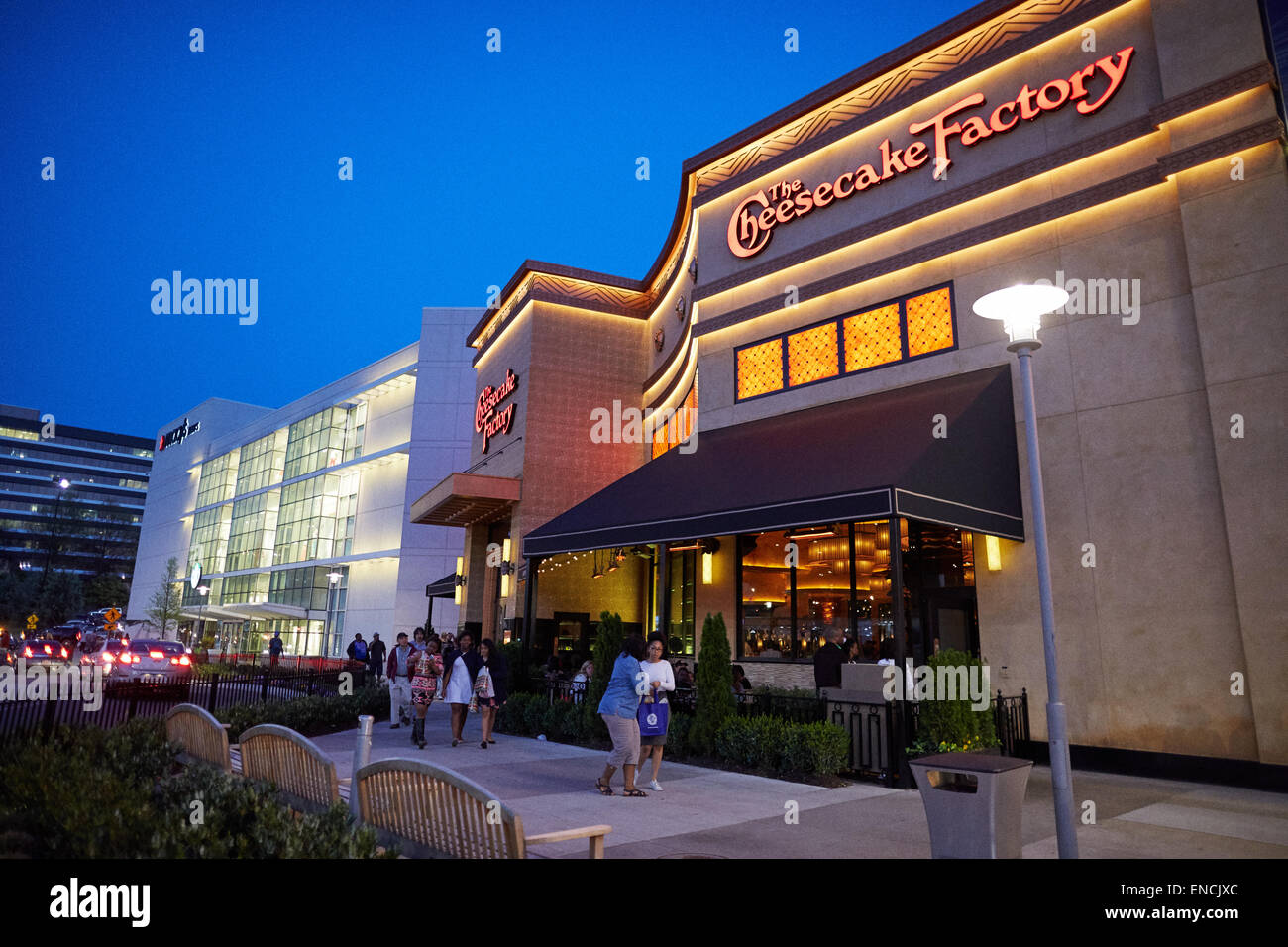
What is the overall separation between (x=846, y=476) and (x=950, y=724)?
12.3 ft

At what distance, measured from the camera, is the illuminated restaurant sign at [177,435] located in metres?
73.9

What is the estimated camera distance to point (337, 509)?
1902 inches

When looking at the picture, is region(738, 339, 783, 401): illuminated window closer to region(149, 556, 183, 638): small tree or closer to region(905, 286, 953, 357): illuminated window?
region(905, 286, 953, 357): illuminated window

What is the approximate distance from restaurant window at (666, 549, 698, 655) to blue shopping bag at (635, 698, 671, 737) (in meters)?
8.39

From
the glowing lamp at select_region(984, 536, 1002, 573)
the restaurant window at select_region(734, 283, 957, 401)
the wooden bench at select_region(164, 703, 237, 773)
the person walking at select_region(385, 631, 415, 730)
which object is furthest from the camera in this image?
the person walking at select_region(385, 631, 415, 730)

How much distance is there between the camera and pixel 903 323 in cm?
1462

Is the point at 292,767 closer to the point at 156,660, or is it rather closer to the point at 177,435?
the point at 156,660

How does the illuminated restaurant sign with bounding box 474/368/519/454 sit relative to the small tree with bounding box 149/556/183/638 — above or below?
above

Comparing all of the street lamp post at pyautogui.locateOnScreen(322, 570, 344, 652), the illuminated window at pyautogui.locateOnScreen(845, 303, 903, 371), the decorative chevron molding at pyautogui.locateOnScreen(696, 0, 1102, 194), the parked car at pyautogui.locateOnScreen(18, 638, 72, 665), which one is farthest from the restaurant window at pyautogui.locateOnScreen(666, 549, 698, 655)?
the street lamp post at pyautogui.locateOnScreen(322, 570, 344, 652)

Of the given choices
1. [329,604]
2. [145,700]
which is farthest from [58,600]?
[145,700]

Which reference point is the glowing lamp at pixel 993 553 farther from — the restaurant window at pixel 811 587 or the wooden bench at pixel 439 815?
the wooden bench at pixel 439 815

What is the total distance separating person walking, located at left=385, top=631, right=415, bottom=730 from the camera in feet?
50.3
